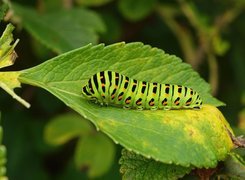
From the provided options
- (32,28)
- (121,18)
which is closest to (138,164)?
(32,28)

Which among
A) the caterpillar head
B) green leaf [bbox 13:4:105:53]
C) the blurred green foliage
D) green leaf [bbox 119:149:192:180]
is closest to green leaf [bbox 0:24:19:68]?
the caterpillar head

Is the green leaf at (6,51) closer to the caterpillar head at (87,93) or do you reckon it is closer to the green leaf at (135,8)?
the caterpillar head at (87,93)

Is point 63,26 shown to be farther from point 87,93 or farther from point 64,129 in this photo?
point 87,93

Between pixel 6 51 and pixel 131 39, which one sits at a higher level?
pixel 6 51

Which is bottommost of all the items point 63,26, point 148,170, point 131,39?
point 131,39

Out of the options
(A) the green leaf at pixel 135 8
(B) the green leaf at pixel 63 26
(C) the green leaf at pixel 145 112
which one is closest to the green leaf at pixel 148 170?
(C) the green leaf at pixel 145 112

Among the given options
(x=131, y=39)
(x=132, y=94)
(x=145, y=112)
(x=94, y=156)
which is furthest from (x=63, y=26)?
(x=145, y=112)
